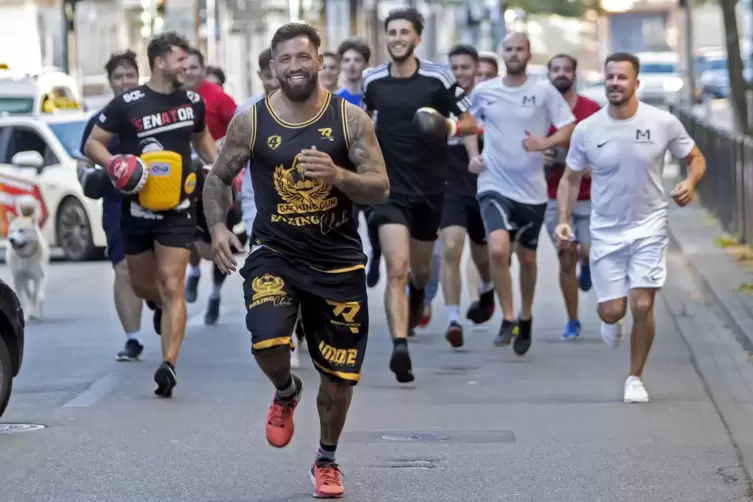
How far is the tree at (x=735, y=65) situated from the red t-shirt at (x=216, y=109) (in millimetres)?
12615

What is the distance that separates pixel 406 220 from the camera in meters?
11.0

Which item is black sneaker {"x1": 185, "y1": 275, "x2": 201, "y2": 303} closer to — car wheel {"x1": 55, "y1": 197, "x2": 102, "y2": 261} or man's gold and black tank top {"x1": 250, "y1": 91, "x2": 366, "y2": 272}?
car wheel {"x1": 55, "y1": 197, "x2": 102, "y2": 261}

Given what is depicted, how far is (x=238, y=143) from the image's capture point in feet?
24.0

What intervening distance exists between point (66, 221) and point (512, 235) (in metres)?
9.05

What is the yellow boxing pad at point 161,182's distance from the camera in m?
10.3

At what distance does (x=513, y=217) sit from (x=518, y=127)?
587 millimetres

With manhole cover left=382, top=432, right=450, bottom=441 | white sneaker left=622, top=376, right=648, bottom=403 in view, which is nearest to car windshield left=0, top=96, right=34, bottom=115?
white sneaker left=622, top=376, right=648, bottom=403

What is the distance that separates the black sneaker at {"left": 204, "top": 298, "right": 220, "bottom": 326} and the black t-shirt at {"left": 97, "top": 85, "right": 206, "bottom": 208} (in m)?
3.75

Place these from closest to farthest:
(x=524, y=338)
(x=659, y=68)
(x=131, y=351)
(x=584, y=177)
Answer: (x=524, y=338), (x=131, y=351), (x=584, y=177), (x=659, y=68)

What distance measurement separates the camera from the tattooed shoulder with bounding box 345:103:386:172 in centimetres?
718

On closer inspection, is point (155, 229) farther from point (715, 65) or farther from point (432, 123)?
point (715, 65)

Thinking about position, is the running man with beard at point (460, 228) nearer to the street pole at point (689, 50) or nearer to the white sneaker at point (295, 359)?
the white sneaker at point (295, 359)

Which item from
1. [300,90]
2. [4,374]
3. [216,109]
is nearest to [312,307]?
[300,90]

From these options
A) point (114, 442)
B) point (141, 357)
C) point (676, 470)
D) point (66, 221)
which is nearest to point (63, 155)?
point (66, 221)
